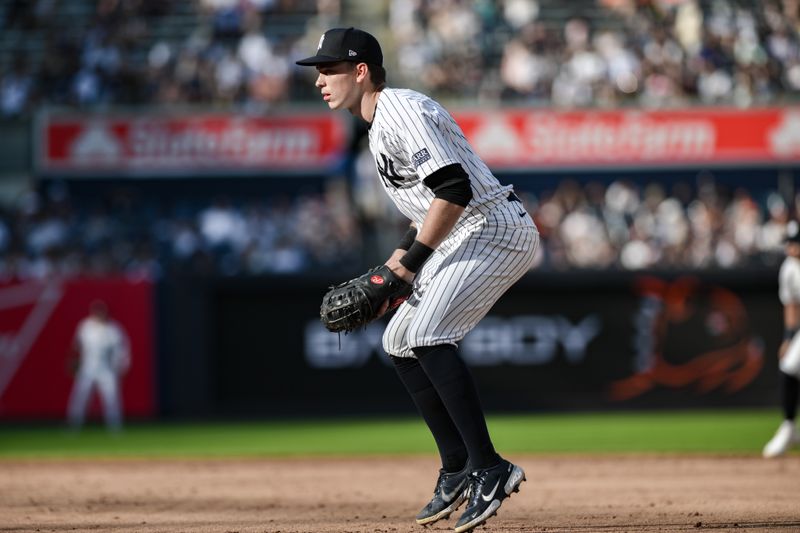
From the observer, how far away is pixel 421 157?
4754 mm

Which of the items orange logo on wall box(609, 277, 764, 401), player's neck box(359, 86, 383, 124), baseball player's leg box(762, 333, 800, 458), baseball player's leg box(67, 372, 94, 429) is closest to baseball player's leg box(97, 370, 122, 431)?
baseball player's leg box(67, 372, 94, 429)

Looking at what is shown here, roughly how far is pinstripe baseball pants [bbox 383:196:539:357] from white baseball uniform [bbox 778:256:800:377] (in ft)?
17.7

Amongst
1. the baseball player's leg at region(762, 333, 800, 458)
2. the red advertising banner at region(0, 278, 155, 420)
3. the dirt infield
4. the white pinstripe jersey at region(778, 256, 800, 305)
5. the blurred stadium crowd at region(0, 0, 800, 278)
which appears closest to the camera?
the dirt infield

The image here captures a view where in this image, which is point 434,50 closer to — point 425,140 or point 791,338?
point 791,338

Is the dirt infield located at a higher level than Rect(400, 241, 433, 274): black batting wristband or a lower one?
lower

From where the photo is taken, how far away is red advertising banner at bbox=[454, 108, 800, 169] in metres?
18.8

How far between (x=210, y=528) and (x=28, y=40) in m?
17.2

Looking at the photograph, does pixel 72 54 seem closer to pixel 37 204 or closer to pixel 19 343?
pixel 37 204

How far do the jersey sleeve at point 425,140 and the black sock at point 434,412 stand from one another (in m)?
0.94

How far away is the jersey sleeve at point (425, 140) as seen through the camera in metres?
4.73

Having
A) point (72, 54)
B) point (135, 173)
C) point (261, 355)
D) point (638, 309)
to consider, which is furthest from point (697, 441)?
point (72, 54)

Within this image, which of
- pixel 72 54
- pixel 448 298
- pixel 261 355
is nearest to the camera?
pixel 448 298

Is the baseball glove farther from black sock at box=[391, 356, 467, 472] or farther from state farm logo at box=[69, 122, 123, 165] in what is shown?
state farm logo at box=[69, 122, 123, 165]

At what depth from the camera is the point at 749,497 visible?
6.78 meters
